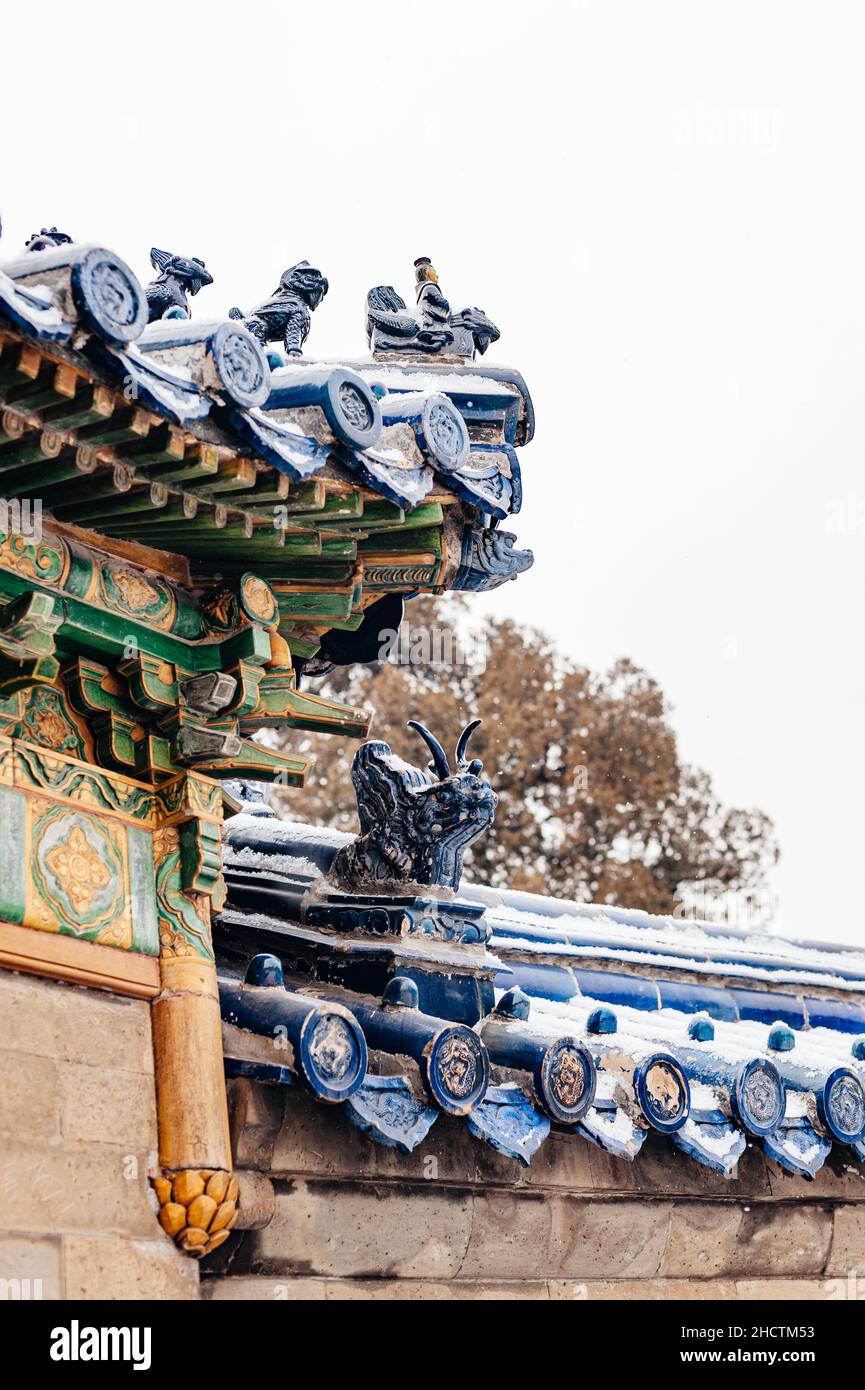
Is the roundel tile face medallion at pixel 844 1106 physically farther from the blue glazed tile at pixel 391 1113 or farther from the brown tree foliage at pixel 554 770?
the brown tree foliage at pixel 554 770

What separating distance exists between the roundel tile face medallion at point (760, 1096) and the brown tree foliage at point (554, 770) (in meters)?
18.0

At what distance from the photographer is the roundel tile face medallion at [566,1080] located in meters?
7.34

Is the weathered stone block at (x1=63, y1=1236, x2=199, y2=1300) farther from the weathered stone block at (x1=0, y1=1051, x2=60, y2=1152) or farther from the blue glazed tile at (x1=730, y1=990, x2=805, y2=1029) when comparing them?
the blue glazed tile at (x1=730, y1=990, x2=805, y2=1029)

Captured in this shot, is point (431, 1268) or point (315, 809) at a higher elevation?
point (315, 809)

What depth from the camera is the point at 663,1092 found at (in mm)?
7832

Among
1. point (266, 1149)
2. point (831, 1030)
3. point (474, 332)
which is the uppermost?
point (474, 332)

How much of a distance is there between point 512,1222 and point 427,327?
4.21 meters

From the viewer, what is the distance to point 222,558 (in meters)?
7.20

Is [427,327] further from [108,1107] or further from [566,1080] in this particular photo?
[108,1107]

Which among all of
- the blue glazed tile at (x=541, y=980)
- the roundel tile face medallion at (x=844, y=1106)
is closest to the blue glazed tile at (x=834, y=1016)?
the blue glazed tile at (x=541, y=980)

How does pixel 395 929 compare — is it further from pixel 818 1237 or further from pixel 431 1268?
pixel 818 1237
